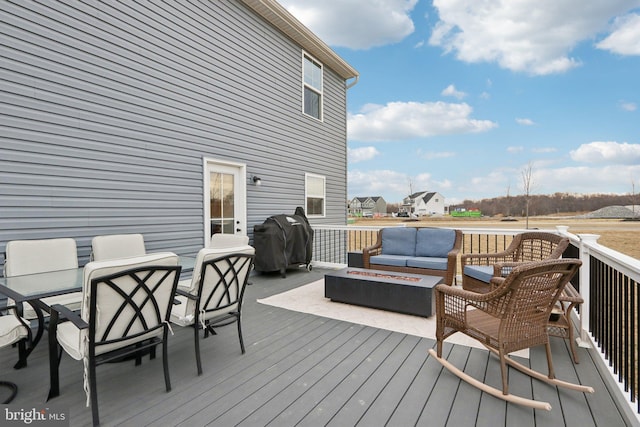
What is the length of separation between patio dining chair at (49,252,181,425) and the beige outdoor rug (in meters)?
2.00

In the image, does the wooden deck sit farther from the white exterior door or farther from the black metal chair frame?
the white exterior door

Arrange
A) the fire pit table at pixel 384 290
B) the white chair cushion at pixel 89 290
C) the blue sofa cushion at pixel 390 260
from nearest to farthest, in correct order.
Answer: the white chair cushion at pixel 89 290
the fire pit table at pixel 384 290
the blue sofa cushion at pixel 390 260

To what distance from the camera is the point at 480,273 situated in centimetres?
362

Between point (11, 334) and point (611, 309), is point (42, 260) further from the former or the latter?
point (611, 309)

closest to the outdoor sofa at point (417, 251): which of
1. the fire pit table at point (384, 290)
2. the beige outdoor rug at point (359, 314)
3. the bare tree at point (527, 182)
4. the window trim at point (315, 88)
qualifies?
the fire pit table at point (384, 290)

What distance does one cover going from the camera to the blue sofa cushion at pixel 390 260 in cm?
484

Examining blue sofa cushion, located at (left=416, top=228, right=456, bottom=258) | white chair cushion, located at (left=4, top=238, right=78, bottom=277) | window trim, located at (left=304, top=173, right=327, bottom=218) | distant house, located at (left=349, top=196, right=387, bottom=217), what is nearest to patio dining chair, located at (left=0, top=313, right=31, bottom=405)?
white chair cushion, located at (left=4, top=238, right=78, bottom=277)

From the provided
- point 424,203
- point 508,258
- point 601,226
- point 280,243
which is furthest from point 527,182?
point 280,243

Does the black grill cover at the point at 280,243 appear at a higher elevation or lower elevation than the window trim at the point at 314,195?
lower

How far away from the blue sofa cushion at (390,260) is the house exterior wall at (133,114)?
239cm

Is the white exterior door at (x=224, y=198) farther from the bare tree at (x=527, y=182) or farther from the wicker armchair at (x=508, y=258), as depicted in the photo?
the bare tree at (x=527, y=182)

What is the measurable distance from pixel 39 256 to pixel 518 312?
4089mm

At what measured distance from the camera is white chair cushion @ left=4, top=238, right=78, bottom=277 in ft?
9.20

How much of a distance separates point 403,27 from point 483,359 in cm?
1056
